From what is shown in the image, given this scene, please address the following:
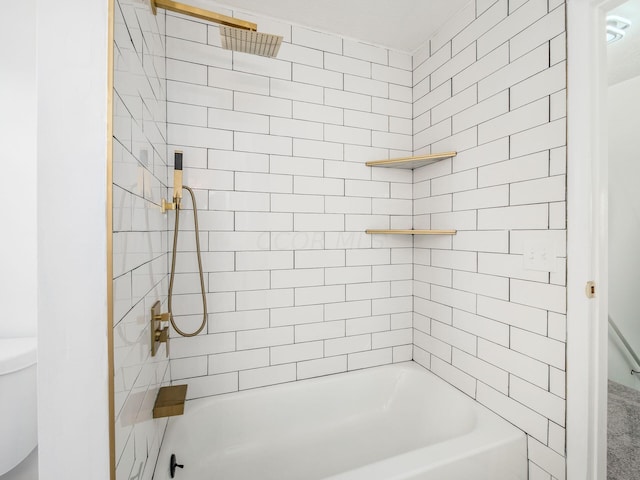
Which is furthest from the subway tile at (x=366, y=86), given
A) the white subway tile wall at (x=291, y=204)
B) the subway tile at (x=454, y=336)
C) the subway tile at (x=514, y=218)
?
the subway tile at (x=454, y=336)

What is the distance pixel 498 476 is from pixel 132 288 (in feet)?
4.96

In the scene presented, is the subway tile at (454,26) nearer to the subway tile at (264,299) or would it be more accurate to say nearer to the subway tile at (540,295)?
the subway tile at (540,295)

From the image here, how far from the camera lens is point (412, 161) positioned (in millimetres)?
1658

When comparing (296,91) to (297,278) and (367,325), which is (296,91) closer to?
(297,278)

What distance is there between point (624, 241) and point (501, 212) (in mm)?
2137

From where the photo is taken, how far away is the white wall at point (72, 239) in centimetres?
58

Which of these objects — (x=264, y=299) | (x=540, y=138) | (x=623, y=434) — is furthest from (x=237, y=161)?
(x=623, y=434)

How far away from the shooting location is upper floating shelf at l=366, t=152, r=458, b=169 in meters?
1.55

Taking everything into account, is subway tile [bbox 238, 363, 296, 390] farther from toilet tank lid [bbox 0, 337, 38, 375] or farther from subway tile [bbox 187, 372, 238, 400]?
toilet tank lid [bbox 0, 337, 38, 375]

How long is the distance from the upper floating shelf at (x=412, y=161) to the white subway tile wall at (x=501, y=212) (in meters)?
0.06

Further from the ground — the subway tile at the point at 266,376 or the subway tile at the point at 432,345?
the subway tile at the point at 432,345

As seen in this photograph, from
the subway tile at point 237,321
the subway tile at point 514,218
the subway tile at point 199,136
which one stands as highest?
the subway tile at point 199,136

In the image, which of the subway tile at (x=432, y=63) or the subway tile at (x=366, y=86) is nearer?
the subway tile at (x=432, y=63)

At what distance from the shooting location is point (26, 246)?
940 mm
